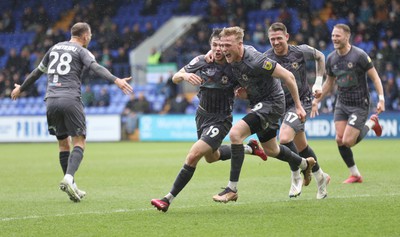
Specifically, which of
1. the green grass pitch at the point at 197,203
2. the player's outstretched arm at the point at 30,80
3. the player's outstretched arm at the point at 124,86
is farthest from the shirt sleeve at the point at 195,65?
the player's outstretched arm at the point at 30,80

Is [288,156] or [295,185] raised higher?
[288,156]

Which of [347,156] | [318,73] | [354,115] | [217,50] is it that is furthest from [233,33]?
[347,156]

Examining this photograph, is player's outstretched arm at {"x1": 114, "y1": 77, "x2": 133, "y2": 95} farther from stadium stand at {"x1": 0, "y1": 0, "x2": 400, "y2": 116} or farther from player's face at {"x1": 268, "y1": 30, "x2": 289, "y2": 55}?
stadium stand at {"x1": 0, "y1": 0, "x2": 400, "y2": 116}

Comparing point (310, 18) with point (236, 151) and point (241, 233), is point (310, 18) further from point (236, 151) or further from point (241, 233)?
point (241, 233)

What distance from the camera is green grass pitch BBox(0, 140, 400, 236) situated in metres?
7.47

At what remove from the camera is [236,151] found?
8992 millimetres

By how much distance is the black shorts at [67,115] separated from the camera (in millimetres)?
10555

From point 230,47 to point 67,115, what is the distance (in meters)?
2.84

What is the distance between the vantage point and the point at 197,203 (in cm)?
973

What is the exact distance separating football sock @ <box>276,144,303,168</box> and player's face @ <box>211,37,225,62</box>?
1.54m

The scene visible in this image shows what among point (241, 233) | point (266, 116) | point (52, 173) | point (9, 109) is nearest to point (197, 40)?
point (9, 109)

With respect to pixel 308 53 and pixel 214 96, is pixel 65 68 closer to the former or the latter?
pixel 214 96

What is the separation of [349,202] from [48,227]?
11.6 feet

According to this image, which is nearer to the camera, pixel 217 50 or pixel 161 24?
pixel 217 50
